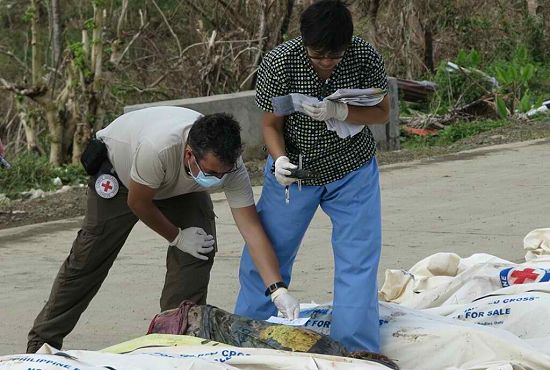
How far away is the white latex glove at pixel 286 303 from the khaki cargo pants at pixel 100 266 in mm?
546

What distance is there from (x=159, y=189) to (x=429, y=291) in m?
1.57

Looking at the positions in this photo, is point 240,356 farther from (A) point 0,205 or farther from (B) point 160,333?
(A) point 0,205

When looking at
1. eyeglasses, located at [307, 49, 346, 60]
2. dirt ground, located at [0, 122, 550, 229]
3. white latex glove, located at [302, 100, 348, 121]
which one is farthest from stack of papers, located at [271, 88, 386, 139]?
dirt ground, located at [0, 122, 550, 229]

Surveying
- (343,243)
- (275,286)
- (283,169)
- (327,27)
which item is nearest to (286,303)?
(275,286)

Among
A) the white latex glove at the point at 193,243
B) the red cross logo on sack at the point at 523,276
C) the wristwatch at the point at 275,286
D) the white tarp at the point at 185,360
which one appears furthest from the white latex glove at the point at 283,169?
the red cross logo on sack at the point at 523,276

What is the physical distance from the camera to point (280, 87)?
15.3 feet

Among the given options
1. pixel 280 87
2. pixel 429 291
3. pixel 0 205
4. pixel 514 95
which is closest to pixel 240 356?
pixel 280 87

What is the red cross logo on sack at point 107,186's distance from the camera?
16.6ft

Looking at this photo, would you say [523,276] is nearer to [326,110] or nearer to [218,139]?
[326,110]

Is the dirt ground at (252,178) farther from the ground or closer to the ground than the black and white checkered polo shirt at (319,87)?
closer to the ground

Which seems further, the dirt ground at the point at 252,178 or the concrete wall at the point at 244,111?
the concrete wall at the point at 244,111

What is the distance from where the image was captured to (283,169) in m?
4.58

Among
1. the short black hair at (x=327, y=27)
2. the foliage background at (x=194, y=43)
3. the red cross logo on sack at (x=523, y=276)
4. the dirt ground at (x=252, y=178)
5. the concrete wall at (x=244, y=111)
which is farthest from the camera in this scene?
the foliage background at (x=194, y=43)

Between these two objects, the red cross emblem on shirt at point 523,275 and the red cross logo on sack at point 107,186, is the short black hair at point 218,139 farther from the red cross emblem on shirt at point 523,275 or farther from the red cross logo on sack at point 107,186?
the red cross emblem on shirt at point 523,275
